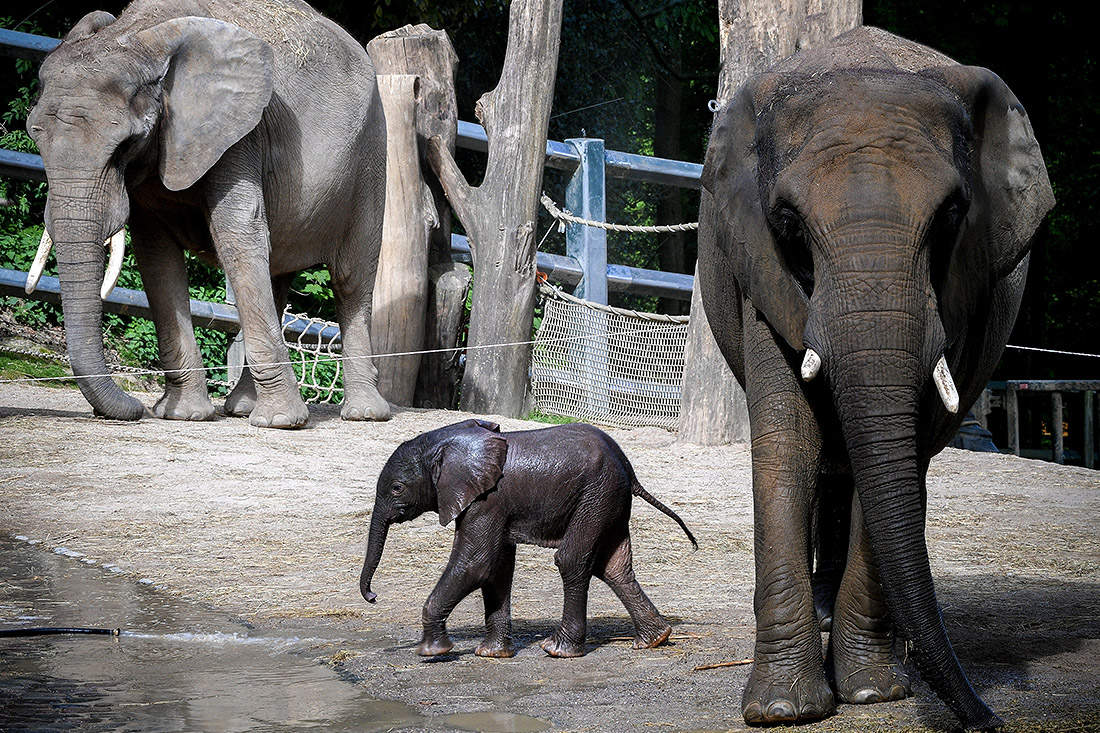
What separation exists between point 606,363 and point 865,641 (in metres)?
8.88

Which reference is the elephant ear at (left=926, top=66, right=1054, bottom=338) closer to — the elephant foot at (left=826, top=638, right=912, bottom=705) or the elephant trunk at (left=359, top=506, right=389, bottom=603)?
the elephant foot at (left=826, top=638, right=912, bottom=705)

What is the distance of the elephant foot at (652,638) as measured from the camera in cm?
480

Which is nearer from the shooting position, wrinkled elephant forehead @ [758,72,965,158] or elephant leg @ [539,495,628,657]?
wrinkled elephant forehead @ [758,72,965,158]

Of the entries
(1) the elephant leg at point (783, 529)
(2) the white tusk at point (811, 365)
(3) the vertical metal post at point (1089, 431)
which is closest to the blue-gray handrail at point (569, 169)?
(3) the vertical metal post at point (1089, 431)

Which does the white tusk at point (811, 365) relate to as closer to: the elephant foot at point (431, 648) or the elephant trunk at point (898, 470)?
the elephant trunk at point (898, 470)

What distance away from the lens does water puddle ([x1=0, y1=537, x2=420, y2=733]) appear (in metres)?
3.90

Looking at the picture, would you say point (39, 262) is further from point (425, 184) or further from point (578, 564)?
point (578, 564)

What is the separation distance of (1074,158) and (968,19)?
3458 millimetres

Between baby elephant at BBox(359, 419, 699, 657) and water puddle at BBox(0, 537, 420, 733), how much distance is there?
0.47 meters

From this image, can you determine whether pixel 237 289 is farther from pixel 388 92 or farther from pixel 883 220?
pixel 883 220

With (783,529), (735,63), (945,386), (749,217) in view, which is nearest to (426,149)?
(735,63)

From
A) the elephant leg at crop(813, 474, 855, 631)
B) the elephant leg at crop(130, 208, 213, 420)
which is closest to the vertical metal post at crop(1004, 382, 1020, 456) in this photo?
the elephant leg at crop(130, 208, 213, 420)

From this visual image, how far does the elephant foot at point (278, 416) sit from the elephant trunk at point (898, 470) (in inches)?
266

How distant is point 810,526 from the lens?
4.12 metres
